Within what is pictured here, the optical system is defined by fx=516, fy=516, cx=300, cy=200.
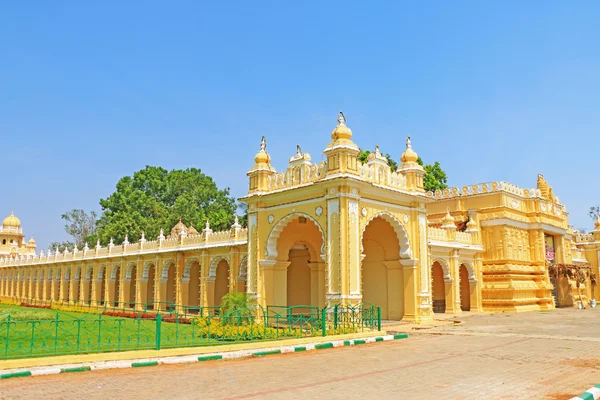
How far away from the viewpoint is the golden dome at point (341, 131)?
1731 cm

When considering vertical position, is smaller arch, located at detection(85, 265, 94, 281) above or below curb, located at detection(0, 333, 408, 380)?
above

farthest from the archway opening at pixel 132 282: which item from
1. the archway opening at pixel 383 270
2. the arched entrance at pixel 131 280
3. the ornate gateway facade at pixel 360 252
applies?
the archway opening at pixel 383 270

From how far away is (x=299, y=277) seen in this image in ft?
74.4

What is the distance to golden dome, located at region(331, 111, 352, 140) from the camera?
17312 mm

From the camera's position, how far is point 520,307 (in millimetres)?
27672

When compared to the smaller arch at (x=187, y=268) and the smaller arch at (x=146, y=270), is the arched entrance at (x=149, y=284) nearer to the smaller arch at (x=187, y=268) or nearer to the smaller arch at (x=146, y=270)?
the smaller arch at (x=146, y=270)

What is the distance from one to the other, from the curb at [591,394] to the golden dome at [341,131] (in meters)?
Answer: 11.4

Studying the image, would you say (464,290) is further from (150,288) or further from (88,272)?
(88,272)

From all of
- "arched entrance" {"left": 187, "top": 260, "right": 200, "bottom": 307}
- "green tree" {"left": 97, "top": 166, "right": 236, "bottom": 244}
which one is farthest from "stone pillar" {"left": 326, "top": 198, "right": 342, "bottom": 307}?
"green tree" {"left": 97, "top": 166, "right": 236, "bottom": 244}

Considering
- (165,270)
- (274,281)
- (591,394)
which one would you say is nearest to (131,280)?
(165,270)

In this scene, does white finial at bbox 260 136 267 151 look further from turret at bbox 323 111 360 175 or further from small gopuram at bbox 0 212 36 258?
small gopuram at bbox 0 212 36 258

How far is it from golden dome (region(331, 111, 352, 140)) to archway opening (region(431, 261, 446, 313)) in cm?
1293

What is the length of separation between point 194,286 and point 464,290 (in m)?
15.5

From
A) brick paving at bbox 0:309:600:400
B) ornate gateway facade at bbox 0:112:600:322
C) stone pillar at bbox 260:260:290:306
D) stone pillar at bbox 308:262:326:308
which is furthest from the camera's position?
stone pillar at bbox 308:262:326:308
